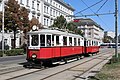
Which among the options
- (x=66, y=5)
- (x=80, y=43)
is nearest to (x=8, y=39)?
(x=80, y=43)

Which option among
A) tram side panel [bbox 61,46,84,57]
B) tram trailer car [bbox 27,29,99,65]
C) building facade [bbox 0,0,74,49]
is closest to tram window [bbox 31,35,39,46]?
tram trailer car [bbox 27,29,99,65]

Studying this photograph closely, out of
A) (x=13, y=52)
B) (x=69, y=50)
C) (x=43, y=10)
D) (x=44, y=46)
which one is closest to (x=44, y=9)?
(x=43, y=10)

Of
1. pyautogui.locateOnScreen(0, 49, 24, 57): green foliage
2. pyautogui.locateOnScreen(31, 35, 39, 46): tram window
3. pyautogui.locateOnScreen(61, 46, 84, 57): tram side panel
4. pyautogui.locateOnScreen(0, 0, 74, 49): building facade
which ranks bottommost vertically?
pyautogui.locateOnScreen(0, 49, 24, 57): green foliage

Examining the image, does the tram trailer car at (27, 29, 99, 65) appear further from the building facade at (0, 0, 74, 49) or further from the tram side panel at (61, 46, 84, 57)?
the building facade at (0, 0, 74, 49)

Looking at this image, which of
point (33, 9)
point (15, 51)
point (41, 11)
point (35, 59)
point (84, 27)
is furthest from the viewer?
point (84, 27)

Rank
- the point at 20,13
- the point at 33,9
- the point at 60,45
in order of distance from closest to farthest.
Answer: the point at 60,45
the point at 20,13
the point at 33,9

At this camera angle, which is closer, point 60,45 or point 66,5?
point 60,45

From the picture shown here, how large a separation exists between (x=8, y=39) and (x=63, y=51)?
38540 millimetres

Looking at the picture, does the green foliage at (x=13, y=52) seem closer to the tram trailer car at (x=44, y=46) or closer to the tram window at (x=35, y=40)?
the tram trailer car at (x=44, y=46)

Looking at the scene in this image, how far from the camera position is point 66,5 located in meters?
105

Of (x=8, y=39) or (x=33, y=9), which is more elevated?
(x=33, y=9)

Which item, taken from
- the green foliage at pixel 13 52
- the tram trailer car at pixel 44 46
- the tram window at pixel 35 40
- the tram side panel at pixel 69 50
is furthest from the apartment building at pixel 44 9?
the tram window at pixel 35 40

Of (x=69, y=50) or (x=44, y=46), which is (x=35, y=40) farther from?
(x=69, y=50)

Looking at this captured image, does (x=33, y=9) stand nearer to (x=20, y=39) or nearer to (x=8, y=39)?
(x=20, y=39)
